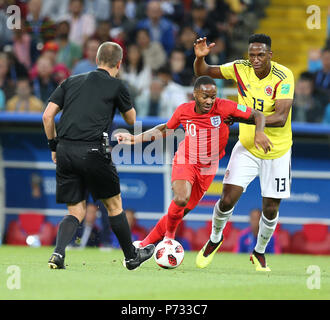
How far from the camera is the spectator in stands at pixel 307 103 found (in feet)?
44.9

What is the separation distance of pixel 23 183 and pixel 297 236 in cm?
503

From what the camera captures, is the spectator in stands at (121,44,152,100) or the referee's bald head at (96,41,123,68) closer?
the referee's bald head at (96,41,123,68)

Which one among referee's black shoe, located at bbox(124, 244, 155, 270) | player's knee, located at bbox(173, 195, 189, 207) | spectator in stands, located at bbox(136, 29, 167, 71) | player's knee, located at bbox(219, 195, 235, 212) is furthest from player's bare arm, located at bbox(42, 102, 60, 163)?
spectator in stands, located at bbox(136, 29, 167, 71)

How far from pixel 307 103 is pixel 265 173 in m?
4.24

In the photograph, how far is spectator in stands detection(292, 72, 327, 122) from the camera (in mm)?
13672

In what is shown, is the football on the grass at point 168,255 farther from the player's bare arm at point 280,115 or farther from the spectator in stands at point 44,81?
the spectator in stands at point 44,81

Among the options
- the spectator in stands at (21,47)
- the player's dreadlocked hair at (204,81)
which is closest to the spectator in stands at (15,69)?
the spectator in stands at (21,47)

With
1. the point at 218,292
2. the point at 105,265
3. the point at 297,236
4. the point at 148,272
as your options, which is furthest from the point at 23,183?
the point at 218,292

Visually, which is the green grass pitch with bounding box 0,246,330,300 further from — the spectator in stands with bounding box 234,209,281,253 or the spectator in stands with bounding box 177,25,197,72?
the spectator in stands with bounding box 177,25,197,72

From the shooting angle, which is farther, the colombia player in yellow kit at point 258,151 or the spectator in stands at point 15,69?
the spectator in stands at point 15,69

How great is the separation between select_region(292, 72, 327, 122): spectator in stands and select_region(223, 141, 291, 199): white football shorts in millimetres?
4110

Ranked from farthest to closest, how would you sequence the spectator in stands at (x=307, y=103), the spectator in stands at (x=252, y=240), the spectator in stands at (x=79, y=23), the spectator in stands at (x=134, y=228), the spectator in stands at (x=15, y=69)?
the spectator in stands at (x=79, y=23), the spectator in stands at (x=15, y=69), the spectator in stands at (x=134, y=228), the spectator in stands at (x=252, y=240), the spectator in stands at (x=307, y=103)

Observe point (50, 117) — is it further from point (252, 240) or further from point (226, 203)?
point (252, 240)

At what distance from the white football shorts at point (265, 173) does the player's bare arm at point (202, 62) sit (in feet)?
3.29
